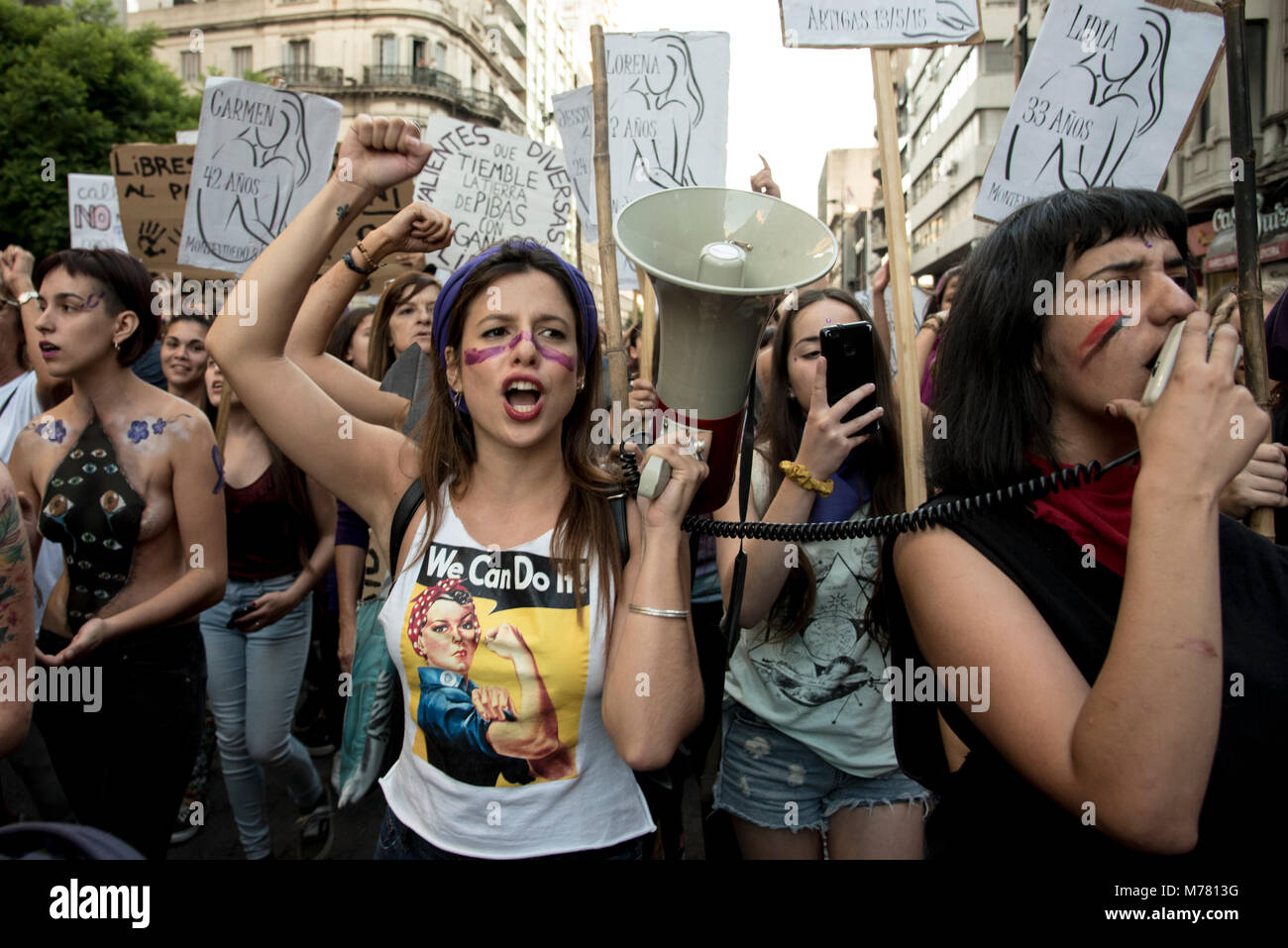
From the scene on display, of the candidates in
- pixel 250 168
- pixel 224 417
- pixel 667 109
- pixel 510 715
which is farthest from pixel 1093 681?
pixel 250 168

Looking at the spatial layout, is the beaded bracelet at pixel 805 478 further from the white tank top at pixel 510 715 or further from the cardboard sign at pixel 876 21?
the cardboard sign at pixel 876 21

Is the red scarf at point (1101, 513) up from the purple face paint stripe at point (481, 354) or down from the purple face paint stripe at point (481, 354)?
down

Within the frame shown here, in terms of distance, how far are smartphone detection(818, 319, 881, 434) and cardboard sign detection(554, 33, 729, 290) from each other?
9.54ft

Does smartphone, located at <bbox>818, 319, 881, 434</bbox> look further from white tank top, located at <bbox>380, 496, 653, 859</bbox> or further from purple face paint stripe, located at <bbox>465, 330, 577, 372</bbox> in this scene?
white tank top, located at <bbox>380, 496, 653, 859</bbox>

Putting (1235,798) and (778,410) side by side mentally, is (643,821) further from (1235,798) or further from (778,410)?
(778,410)

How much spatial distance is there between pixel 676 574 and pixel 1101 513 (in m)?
0.71

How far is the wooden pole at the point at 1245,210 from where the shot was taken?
1945mm

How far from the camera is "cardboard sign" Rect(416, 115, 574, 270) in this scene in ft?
17.5

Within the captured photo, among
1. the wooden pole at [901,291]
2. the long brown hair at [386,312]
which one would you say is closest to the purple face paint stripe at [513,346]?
the wooden pole at [901,291]

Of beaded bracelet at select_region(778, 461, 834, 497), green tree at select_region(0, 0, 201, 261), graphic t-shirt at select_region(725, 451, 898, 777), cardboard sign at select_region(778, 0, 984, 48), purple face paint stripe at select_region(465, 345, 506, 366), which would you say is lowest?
graphic t-shirt at select_region(725, 451, 898, 777)

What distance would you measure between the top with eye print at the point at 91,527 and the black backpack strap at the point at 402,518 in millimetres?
1282

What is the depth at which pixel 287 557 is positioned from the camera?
3506 mm

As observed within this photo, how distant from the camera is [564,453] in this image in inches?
75.0

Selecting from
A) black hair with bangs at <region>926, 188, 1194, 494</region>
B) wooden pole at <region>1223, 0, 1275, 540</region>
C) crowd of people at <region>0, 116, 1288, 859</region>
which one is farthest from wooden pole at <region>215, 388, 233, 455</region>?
wooden pole at <region>1223, 0, 1275, 540</region>
